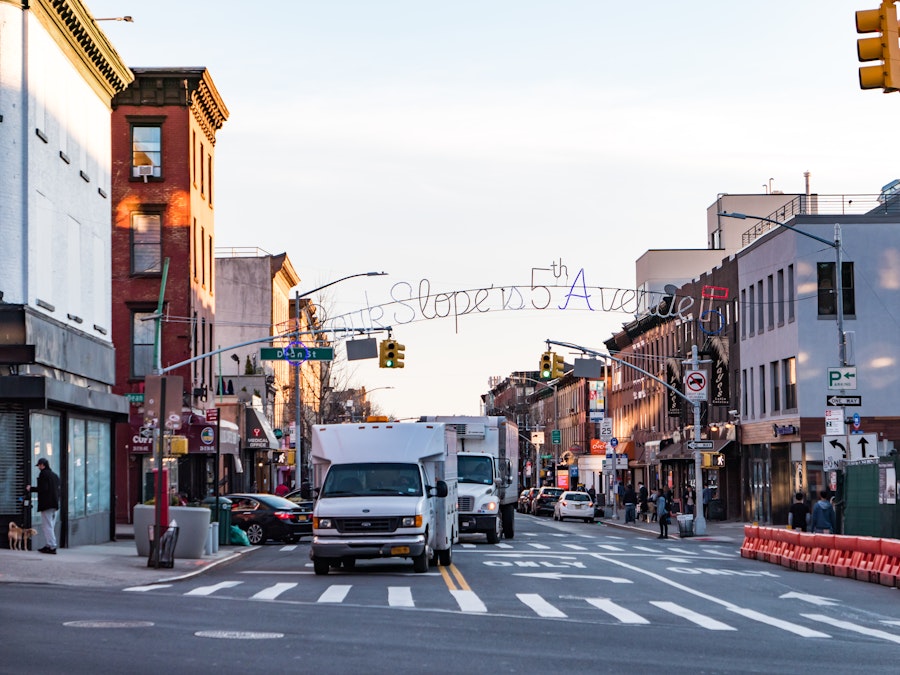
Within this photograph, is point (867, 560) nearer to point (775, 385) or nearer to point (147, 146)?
point (775, 385)

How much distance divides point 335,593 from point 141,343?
34.4 m

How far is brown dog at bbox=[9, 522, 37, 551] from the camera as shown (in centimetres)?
2906

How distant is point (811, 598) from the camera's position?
75.6 ft

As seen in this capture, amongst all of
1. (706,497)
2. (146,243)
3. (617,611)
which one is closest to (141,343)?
(146,243)

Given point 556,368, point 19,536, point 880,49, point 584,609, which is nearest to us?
point 880,49

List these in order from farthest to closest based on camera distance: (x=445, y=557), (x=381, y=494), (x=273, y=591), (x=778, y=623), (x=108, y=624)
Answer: (x=445, y=557) < (x=381, y=494) < (x=273, y=591) < (x=778, y=623) < (x=108, y=624)

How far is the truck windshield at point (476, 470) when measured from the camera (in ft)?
134

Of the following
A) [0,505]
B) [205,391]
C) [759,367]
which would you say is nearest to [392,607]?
[0,505]

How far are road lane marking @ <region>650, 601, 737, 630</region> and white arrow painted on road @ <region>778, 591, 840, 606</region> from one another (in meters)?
2.70

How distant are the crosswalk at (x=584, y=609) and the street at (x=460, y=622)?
0.03 metres

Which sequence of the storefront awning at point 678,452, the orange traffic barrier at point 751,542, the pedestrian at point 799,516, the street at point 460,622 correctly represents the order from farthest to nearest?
the storefront awning at point 678,452 → the pedestrian at point 799,516 → the orange traffic barrier at point 751,542 → the street at point 460,622

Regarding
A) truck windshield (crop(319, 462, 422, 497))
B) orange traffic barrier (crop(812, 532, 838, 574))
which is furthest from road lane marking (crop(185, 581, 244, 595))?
orange traffic barrier (crop(812, 532, 838, 574))

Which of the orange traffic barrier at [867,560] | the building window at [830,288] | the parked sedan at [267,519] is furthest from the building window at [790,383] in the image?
the orange traffic barrier at [867,560]

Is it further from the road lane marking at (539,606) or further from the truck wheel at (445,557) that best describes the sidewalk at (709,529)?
the road lane marking at (539,606)
